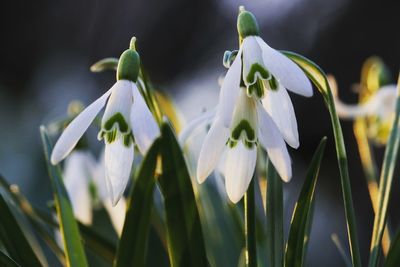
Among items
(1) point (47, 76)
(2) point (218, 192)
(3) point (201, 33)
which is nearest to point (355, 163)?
(3) point (201, 33)

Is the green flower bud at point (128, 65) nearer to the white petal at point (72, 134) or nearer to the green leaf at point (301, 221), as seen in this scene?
the white petal at point (72, 134)

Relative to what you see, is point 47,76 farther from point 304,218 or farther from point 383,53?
point 304,218

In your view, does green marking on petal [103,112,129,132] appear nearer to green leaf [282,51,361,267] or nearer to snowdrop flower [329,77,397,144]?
green leaf [282,51,361,267]

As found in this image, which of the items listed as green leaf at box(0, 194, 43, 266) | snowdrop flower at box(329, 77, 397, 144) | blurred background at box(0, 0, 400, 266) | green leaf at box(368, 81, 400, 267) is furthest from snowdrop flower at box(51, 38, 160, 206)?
blurred background at box(0, 0, 400, 266)

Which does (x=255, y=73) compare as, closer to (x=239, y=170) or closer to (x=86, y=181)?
(x=239, y=170)

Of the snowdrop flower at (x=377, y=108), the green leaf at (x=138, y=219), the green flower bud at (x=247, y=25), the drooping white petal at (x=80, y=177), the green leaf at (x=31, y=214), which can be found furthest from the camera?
the snowdrop flower at (x=377, y=108)

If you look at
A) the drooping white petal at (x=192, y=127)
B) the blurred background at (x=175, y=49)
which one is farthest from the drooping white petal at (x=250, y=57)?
the blurred background at (x=175, y=49)
